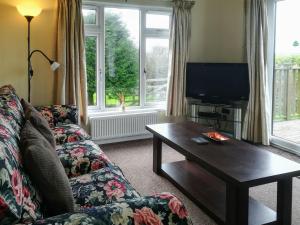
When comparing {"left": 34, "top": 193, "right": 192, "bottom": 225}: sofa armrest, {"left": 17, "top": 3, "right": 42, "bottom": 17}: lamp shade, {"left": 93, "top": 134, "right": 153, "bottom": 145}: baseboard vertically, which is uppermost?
{"left": 17, "top": 3, "right": 42, "bottom": 17}: lamp shade

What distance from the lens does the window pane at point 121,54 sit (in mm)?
4379

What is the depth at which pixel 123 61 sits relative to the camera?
4496 mm

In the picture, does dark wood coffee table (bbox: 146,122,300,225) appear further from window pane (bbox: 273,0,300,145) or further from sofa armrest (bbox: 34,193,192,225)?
window pane (bbox: 273,0,300,145)

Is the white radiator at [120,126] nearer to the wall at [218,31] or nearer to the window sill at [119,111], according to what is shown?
the window sill at [119,111]

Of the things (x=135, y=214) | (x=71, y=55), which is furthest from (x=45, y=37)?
(x=135, y=214)

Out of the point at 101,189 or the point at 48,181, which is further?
the point at 101,189

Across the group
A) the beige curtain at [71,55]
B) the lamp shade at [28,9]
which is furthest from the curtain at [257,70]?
the lamp shade at [28,9]

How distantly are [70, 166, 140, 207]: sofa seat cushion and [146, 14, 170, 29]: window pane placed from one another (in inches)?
124

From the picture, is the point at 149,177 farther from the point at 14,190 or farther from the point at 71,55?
the point at 14,190

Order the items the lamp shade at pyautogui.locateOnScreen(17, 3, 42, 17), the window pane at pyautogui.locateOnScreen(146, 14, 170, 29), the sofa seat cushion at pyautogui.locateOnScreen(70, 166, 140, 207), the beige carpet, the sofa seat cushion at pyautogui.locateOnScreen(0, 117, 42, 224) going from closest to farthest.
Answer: the sofa seat cushion at pyautogui.locateOnScreen(0, 117, 42, 224) < the sofa seat cushion at pyautogui.locateOnScreen(70, 166, 140, 207) < the beige carpet < the lamp shade at pyautogui.locateOnScreen(17, 3, 42, 17) < the window pane at pyautogui.locateOnScreen(146, 14, 170, 29)

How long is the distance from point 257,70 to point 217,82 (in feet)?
1.94

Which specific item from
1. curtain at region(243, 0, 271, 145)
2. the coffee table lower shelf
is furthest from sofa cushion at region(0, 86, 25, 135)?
curtain at region(243, 0, 271, 145)

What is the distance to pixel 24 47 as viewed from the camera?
3.75 m

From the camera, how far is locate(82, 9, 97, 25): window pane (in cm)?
414
